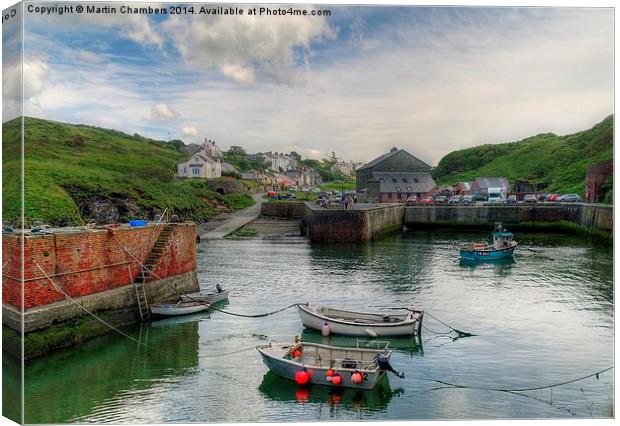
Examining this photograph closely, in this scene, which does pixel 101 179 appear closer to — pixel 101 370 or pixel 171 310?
pixel 171 310

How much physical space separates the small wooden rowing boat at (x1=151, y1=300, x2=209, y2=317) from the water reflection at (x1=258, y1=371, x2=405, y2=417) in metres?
5.03

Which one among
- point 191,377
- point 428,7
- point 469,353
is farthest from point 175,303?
point 428,7

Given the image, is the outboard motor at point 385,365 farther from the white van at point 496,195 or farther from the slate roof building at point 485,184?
the white van at point 496,195

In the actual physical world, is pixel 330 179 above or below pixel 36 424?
above

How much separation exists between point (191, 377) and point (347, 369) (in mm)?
Result: 3056

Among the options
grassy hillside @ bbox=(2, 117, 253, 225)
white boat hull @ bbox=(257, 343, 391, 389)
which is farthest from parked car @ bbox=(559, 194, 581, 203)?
white boat hull @ bbox=(257, 343, 391, 389)

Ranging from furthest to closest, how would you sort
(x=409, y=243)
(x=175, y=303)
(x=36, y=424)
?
(x=409, y=243) → (x=175, y=303) → (x=36, y=424)

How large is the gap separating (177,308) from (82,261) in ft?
11.0

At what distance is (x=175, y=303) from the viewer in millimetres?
16406

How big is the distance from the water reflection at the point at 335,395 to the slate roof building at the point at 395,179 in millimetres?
28236

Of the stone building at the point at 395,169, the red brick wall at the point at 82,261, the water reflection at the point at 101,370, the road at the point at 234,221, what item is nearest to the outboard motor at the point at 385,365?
the water reflection at the point at 101,370

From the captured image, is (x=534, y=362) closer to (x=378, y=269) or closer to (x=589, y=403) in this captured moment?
(x=589, y=403)

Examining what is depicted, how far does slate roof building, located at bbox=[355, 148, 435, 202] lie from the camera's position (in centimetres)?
3980

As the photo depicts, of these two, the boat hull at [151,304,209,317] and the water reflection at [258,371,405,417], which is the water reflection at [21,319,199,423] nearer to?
the boat hull at [151,304,209,317]
